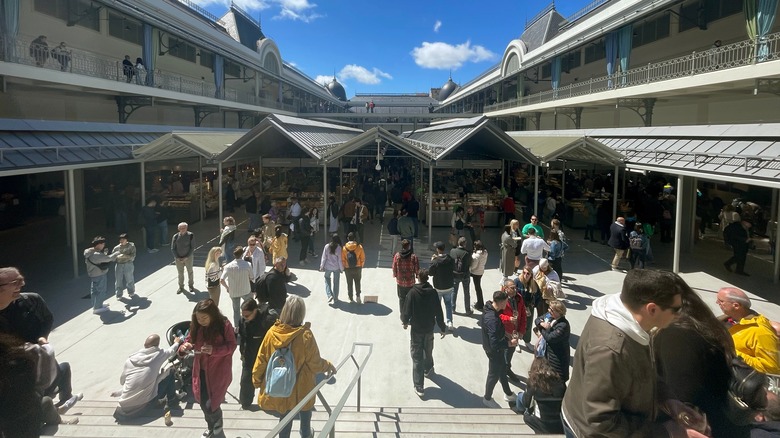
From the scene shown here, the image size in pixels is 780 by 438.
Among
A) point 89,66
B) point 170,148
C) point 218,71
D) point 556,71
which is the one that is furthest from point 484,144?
point 218,71

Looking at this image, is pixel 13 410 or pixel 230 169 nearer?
pixel 13 410

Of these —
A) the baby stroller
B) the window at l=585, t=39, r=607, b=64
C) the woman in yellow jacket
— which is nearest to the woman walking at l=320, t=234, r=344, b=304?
the baby stroller

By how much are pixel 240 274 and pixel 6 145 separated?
247 inches

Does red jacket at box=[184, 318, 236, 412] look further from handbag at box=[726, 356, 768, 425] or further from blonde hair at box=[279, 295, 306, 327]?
handbag at box=[726, 356, 768, 425]

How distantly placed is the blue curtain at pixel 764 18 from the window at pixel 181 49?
79.4 ft

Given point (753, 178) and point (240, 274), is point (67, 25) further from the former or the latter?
point (753, 178)

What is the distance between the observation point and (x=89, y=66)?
17.0m

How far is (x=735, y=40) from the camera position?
15852 millimetres

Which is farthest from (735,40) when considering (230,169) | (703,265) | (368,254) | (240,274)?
(230,169)

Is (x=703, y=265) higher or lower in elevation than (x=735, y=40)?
lower

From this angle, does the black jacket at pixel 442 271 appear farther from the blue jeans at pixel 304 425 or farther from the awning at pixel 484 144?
the awning at pixel 484 144

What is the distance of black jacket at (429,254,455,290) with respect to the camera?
7.61 meters

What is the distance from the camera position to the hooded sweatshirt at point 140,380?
207 inches

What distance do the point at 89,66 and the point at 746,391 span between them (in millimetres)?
20131
